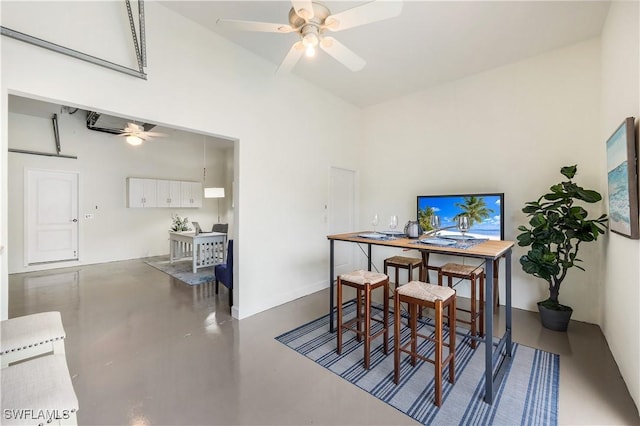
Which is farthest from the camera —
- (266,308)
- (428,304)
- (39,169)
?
(39,169)

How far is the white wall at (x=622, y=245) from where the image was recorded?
1.85m

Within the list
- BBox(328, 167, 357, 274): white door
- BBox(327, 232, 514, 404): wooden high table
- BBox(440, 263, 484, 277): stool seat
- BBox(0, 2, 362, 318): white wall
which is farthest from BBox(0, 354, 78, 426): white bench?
BBox(328, 167, 357, 274): white door

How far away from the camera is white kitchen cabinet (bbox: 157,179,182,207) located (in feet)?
23.7

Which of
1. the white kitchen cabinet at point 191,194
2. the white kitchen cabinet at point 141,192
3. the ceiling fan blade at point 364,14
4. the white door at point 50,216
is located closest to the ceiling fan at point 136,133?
the white kitchen cabinet at point 141,192

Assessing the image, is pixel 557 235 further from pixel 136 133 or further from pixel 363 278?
pixel 136 133

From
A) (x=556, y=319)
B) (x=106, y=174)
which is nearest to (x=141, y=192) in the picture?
(x=106, y=174)

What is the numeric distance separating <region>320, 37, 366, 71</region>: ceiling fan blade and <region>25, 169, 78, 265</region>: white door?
21.8 feet

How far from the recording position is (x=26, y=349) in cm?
143

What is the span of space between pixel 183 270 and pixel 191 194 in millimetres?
2962

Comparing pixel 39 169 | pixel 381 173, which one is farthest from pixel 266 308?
pixel 39 169

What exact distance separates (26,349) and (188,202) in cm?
683

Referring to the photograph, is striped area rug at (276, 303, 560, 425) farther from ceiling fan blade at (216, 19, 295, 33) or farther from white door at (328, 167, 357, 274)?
ceiling fan blade at (216, 19, 295, 33)

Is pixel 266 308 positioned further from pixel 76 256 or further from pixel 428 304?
pixel 76 256

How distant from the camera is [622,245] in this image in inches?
84.8
